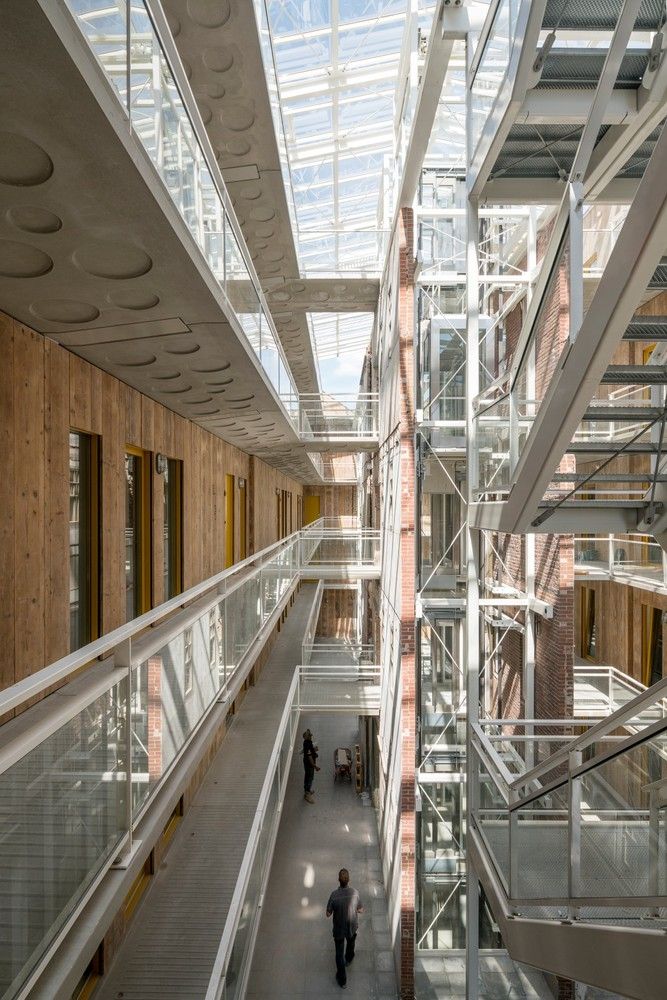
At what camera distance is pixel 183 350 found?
5.43m

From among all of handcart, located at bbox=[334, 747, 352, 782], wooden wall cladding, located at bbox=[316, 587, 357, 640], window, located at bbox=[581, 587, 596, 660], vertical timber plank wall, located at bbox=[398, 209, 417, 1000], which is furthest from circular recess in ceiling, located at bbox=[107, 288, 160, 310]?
wooden wall cladding, located at bbox=[316, 587, 357, 640]

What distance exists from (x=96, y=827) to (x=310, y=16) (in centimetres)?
1243

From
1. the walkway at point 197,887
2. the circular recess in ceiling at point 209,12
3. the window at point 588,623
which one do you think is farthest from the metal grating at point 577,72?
the window at point 588,623

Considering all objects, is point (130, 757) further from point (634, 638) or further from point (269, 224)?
point (634, 638)

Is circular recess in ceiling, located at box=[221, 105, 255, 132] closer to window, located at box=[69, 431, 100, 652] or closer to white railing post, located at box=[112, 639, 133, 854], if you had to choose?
window, located at box=[69, 431, 100, 652]

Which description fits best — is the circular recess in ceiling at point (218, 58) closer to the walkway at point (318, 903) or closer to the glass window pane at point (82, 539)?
the glass window pane at point (82, 539)

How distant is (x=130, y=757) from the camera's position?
339 centimetres

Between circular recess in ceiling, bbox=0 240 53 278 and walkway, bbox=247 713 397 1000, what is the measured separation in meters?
9.23

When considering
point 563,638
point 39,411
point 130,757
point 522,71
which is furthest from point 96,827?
point 563,638

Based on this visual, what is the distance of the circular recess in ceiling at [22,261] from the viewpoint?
10.8 feet

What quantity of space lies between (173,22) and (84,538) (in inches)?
202

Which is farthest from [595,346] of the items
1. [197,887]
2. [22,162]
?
[197,887]

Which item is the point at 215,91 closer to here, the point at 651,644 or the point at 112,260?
the point at 112,260

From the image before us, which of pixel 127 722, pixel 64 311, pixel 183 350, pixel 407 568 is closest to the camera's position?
pixel 127 722
